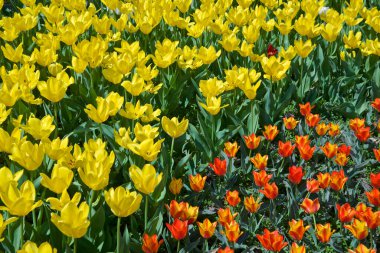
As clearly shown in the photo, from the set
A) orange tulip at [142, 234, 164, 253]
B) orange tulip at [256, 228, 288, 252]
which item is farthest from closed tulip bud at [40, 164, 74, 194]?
orange tulip at [256, 228, 288, 252]

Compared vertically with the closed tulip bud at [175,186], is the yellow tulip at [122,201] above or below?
above

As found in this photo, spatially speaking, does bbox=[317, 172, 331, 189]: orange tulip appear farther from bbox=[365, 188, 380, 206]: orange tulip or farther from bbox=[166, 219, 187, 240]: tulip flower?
bbox=[166, 219, 187, 240]: tulip flower

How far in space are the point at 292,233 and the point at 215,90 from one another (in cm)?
114

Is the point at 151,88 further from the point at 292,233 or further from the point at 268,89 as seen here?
the point at 292,233

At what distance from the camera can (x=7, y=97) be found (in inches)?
116

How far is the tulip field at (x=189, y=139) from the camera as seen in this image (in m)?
2.37

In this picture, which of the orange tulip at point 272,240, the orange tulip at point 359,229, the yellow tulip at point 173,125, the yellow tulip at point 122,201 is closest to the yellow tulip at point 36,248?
the yellow tulip at point 122,201

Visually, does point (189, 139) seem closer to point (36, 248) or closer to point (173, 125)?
point (173, 125)

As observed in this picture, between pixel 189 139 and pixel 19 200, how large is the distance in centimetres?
152

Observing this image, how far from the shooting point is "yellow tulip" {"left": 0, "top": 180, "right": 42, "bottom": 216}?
2057 millimetres

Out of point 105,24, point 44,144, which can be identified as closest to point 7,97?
point 44,144

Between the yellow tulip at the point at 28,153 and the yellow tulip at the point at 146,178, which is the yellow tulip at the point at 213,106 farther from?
the yellow tulip at the point at 28,153

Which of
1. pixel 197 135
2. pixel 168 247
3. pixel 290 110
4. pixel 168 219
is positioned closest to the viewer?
pixel 168 247

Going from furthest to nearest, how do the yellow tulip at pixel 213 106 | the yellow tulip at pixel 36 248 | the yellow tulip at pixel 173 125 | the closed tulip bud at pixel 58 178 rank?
the yellow tulip at pixel 213 106 → the yellow tulip at pixel 173 125 → the closed tulip bud at pixel 58 178 → the yellow tulip at pixel 36 248
